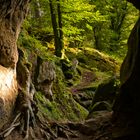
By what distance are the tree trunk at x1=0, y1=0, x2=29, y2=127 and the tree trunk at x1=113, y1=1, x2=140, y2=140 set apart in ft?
10.8

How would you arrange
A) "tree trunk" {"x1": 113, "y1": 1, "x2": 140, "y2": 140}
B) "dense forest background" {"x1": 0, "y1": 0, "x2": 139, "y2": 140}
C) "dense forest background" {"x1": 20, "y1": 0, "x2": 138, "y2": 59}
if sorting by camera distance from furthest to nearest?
"dense forest background" {"x1": 20, "y1": 0, "x2": 138, "y2": 59} → "dense forest background" {"x1": 0, "y1": 0, "x2": 139, "y2": 140} → "tree trunk" {"x1": 113, "y1": 1, "x2": 140, "y2": 140}

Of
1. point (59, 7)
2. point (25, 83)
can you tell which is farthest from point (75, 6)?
point (25, 83)

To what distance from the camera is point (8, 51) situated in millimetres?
10492

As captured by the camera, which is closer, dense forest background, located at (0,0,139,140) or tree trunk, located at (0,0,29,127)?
tree trunk, located at (0,0,29,127)

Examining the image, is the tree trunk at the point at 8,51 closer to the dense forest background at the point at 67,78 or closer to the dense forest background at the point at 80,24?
the dense forest background at the point at 67,78

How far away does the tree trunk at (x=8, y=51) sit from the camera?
32.2ft

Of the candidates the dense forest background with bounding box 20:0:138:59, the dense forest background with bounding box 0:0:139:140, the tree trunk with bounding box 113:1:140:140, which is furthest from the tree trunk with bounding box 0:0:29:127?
the dense forest background with bounding box 20:0:138:59

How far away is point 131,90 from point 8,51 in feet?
13.3

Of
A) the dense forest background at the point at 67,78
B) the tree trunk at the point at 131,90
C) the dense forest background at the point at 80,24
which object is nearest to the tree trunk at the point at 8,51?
the dense forest background at the point at 67,78

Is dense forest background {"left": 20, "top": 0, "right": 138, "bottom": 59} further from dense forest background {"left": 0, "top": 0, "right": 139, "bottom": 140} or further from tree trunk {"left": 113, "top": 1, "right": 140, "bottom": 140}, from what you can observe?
tree trunk {"left": 113, "top": 1, "right": 140, "bottom": 140}

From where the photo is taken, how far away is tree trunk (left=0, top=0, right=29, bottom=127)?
32.2 ft

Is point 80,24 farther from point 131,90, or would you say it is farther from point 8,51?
point 131,90

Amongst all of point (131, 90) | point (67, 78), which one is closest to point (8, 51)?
point (131, 90)

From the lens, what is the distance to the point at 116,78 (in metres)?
15.5
